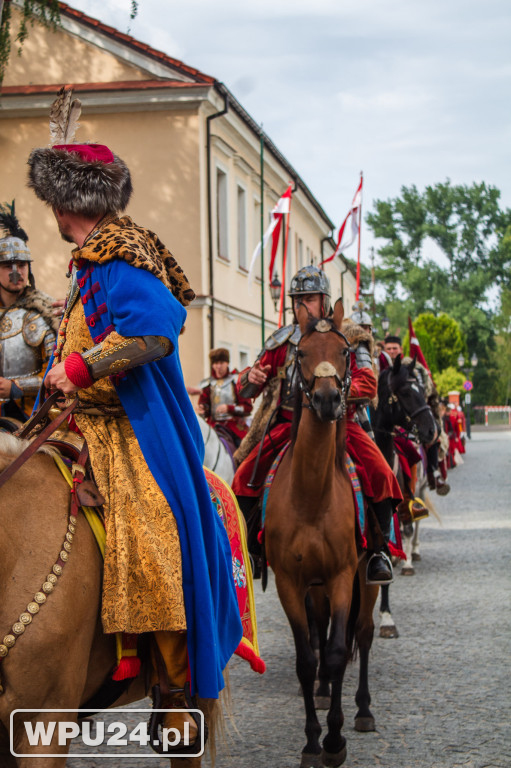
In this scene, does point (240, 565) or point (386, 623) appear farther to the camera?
point (386, 623)

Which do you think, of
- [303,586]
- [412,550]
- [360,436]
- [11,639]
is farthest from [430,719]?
[412,550]

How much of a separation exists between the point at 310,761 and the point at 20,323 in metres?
2.79

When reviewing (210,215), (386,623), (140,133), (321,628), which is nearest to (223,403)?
(386,623)

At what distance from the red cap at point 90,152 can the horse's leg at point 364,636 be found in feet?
11.4

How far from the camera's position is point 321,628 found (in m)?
6.26

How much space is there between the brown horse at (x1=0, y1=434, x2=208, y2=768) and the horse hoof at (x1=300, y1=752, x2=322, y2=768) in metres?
2.23

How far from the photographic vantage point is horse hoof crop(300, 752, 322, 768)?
15.8 ft

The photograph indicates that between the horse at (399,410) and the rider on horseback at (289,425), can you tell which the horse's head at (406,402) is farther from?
the rider on horseback at (289,425)

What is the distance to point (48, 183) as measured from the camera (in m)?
3.09

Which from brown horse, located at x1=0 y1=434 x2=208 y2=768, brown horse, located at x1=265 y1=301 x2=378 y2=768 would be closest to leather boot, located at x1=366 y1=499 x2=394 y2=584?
brown horse, located at x1=265 y1=301 x2=378 y2=768

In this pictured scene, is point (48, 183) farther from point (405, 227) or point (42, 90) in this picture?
point (405, 227)

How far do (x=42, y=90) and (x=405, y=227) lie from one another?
58100mm

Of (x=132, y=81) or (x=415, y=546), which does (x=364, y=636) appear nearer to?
(x=415, y=546)

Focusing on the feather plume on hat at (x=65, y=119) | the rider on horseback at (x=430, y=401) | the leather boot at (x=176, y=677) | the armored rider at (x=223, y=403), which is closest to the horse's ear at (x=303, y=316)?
the feather plume on hat at (x=65, y=119)
